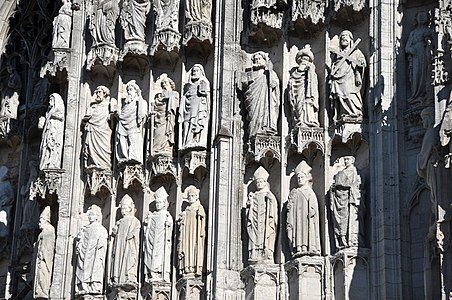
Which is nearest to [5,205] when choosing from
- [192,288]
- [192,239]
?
[192,239]

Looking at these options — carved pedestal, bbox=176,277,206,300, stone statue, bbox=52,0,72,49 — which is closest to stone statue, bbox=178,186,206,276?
carved pedestal, bbox=176,277,206,300

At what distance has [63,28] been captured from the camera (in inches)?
956

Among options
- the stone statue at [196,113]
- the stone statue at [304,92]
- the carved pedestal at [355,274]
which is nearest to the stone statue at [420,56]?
the stone statue at [304,92]

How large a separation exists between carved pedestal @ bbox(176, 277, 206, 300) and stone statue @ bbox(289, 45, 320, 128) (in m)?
2.95

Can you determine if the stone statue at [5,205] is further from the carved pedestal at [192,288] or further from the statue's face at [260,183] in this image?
the statue's face at [260,183]

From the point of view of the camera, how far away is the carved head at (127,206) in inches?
861

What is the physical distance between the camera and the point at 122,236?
2150 centimetres

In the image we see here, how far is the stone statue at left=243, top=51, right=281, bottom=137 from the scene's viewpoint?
67.9ft

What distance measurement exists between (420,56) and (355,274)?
11.1 ft

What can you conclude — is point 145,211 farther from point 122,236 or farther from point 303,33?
point 303,33

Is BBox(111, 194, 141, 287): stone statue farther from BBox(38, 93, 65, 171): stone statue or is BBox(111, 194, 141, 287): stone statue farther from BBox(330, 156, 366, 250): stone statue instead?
BBox(330, 156, 366, 250): stone statue

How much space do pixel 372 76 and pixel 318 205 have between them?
2138 millimetres

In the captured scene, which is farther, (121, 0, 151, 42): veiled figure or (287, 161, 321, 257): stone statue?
(121, 0, 151, 42): veiled figure

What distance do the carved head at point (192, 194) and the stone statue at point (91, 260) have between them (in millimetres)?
1770
